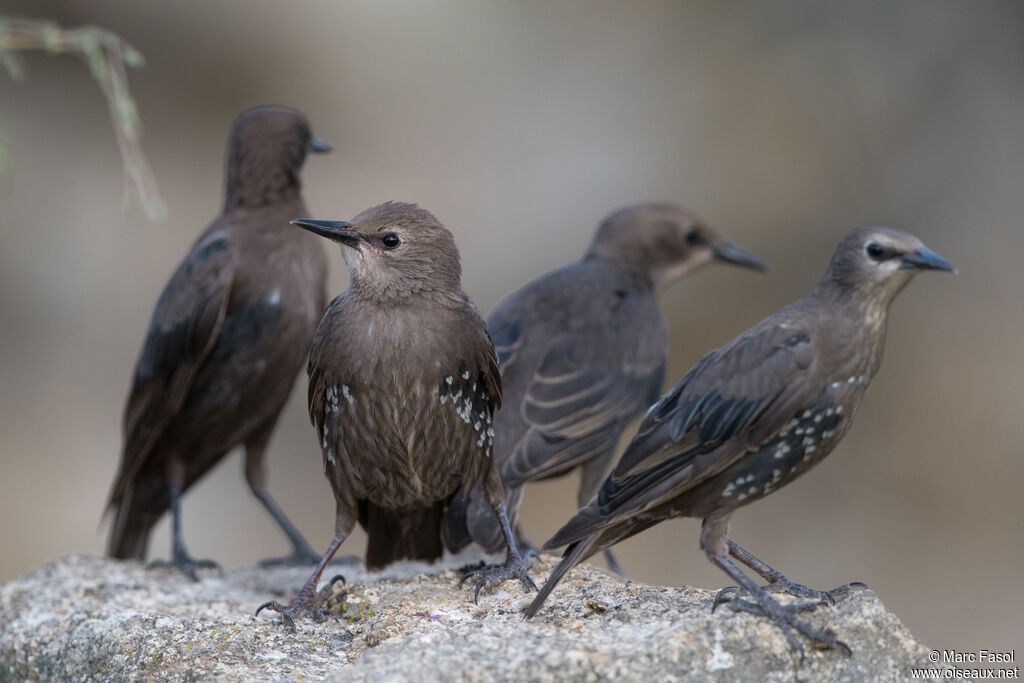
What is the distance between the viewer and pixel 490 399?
4797mm

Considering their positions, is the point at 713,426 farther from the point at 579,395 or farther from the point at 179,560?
the point at 179,560

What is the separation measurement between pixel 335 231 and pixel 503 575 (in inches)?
53.7

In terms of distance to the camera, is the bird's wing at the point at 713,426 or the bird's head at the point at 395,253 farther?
the bird's head at the point at 395,253

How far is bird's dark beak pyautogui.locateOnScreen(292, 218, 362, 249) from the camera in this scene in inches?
177

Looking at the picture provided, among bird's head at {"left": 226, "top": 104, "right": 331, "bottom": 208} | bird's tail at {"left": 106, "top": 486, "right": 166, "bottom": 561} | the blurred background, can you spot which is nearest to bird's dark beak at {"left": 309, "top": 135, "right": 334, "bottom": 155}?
bird's head at {"left": 226, "top": 104, "right": 331, "bottom": 208}

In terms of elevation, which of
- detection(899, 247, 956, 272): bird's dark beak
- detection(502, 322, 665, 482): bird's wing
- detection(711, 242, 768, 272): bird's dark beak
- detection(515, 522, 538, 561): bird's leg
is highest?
detection(899, 247, 956, 272): bird's dark beak

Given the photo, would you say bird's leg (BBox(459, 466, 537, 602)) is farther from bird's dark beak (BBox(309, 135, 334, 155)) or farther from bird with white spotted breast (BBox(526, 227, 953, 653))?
bird's dark beak (BBox(309, 135, 334, 155))

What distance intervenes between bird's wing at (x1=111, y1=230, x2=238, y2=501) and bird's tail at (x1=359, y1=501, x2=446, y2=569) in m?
1.56

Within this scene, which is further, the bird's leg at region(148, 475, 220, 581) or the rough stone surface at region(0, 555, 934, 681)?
the bird's leg at region(148, 475, 220, 581)

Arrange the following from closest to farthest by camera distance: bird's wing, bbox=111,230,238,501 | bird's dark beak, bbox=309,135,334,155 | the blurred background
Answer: bird's wing, bbox=111,230,238,501
bird's dark beak, bbox=309,135,334,155
the blurred background

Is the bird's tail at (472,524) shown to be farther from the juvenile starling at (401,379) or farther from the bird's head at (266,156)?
the bird's head at (266,156)

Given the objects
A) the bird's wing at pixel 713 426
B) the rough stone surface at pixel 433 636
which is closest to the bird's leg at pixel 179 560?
the rough stone surface at pixel 433 636

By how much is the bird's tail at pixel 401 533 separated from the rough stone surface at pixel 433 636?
0.63 ft

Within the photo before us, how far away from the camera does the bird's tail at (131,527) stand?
A: 6727 mm
